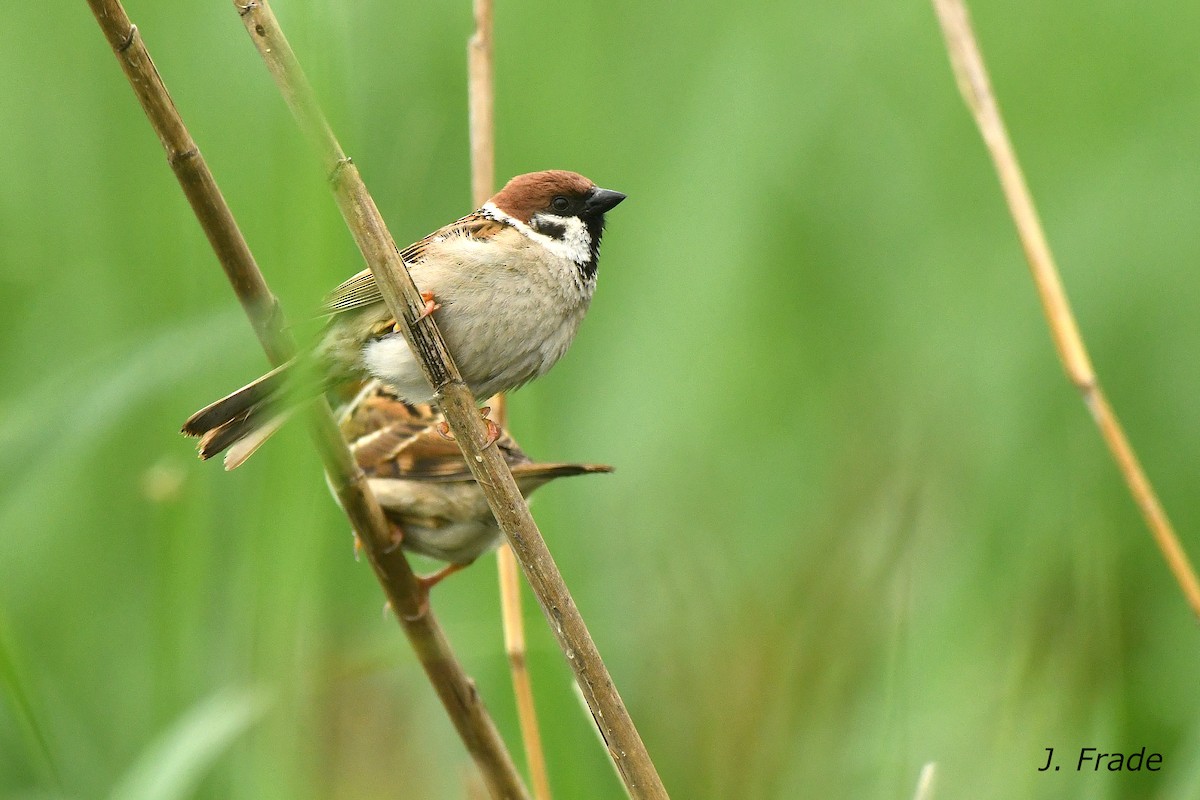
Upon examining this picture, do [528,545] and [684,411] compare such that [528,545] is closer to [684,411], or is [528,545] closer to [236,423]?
[236,423]

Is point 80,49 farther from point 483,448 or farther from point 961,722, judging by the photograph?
point 961,722

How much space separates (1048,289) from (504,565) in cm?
93

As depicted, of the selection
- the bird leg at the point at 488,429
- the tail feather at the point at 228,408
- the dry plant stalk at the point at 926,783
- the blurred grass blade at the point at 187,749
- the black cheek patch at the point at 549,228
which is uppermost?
the tail feather at the point at 228,408

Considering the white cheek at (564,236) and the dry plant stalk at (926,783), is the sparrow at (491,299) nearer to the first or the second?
the white cheek at (564,236)

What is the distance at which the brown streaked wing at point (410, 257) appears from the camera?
2.40 m

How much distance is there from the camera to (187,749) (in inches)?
67.8

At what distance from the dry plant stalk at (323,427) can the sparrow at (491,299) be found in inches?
13.0

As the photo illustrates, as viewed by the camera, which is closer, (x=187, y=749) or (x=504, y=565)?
(x=187, y=749)

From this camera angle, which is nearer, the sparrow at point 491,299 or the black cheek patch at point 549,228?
the sparrow at point 491,299

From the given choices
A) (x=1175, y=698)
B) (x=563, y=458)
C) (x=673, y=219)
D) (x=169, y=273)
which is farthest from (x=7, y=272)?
(x=1175, y=698)

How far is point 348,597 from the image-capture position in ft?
8.50

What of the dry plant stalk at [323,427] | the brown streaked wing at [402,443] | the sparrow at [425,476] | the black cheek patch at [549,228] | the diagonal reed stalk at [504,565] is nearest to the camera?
the dry plant stalk at [323,427]

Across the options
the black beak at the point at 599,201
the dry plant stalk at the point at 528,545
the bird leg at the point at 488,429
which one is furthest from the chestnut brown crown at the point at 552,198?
the dry plant stalk at the point at 528,545

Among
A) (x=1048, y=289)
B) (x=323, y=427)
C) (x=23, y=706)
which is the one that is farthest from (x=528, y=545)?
(x=1048, y=289)
